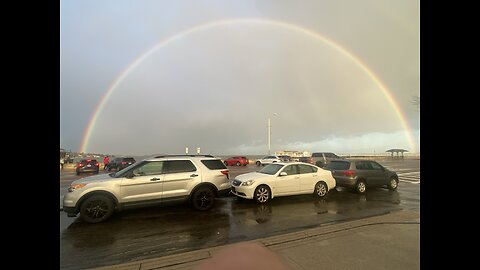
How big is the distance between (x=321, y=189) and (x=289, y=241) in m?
6.31

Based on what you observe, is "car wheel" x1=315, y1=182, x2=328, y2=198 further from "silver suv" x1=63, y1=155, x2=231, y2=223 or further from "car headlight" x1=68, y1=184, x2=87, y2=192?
"car headlight" x1=68, y1=184, x2=87, y2=192

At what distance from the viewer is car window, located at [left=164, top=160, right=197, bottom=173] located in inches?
340

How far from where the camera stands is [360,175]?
40.7 feet

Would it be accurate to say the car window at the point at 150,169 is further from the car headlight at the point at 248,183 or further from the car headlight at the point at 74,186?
the car headlight at the point at 248,183

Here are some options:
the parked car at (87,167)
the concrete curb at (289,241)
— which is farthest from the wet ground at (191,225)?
the parked car at (87,167)
